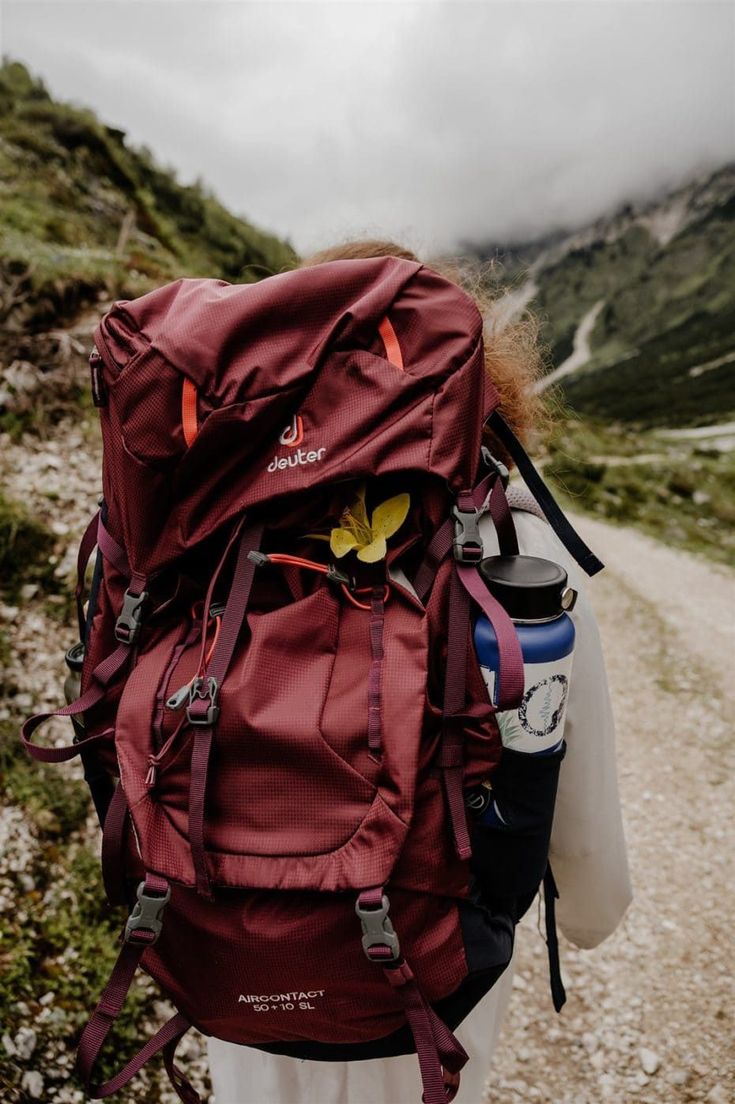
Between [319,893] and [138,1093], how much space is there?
2.23 metres

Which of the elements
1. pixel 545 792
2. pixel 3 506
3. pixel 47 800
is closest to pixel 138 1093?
pixel 47 800

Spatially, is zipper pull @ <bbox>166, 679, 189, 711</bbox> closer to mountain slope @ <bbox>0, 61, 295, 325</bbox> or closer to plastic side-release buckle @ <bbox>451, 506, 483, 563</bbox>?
plastic side-release buckle @ <bbox>451, 506, 483, 563</bbox>

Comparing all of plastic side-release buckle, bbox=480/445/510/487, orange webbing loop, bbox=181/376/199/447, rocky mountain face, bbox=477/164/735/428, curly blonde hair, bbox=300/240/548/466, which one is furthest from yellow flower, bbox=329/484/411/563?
rocky mountain face, bbox=477/164/735/428

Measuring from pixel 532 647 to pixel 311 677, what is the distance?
46cm

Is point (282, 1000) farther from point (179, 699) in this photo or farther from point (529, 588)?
point (529, 588)

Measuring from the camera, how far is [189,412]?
4.67 ft

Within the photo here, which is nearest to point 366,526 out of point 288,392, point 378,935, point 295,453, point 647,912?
point 295,453

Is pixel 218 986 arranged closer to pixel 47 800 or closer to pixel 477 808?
pixel 477 808

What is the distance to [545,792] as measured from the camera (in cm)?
152

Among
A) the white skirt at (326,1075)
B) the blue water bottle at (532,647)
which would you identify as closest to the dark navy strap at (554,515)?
the blue water bottle at (532,647)

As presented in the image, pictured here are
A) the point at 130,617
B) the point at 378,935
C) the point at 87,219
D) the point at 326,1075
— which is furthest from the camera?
the point at 87,219

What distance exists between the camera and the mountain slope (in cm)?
673

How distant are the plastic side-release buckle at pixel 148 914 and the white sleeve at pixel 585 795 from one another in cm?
103

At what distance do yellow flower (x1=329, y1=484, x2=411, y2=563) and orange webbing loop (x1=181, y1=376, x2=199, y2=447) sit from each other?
36cm
